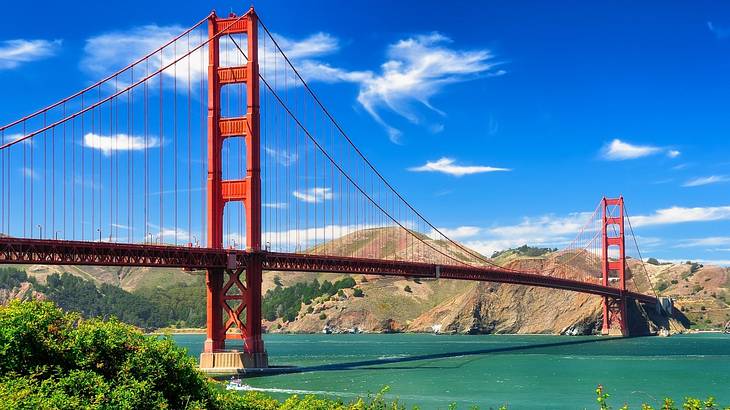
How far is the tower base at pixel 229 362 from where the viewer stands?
6178cm

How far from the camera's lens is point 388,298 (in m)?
190

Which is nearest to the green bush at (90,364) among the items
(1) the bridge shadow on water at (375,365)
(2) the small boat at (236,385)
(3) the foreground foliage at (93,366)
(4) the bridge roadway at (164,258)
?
(3) the foreground foliage at (93,366)

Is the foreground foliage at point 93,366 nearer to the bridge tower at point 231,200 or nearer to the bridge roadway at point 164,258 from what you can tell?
the bridge roadway at point 164,258

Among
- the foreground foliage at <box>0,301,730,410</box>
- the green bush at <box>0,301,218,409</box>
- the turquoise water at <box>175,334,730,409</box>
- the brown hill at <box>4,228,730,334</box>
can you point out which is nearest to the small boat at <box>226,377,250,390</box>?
the turquoise water at <box>175,334,730,409</box>

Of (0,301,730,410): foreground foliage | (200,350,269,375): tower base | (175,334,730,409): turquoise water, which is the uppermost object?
(0,301,730,410): foreground foliage

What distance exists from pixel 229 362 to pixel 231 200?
10705 millimetres

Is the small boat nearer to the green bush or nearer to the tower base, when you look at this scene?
the tower base

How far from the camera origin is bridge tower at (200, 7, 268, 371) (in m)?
62.5

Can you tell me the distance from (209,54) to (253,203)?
11.2 metres

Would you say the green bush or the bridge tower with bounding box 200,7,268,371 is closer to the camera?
the green bush

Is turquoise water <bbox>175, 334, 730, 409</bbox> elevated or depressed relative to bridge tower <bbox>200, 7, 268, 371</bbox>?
depressed

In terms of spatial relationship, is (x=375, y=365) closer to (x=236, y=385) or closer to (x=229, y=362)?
(x=229, y=362)

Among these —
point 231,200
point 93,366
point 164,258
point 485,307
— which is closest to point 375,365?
point 231,200

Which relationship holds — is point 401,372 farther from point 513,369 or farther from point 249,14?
point 249,14
